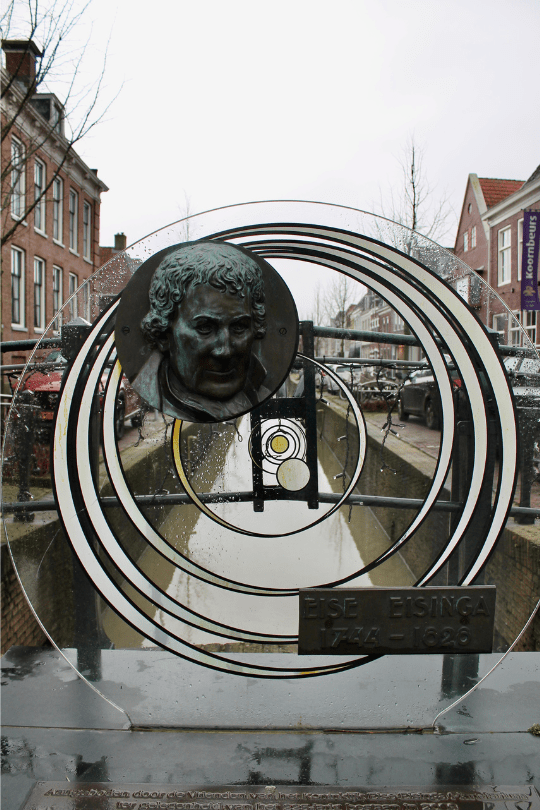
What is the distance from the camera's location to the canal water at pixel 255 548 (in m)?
2.30

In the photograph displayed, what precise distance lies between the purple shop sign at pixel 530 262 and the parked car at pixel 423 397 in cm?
245

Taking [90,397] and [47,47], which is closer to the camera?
[90,397]

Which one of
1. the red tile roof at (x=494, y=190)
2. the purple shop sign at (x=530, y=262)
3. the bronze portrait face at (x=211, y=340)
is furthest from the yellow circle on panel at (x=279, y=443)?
the red tile roof at (x=494, y=190)

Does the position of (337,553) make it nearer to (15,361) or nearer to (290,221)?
(290,221)

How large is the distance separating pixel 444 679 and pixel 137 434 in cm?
172

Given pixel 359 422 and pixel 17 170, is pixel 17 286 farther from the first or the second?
pixel 359 422

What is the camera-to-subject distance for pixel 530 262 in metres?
5.95

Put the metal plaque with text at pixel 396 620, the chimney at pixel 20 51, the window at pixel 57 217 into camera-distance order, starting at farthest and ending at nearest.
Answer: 1. the window at pixel 57 217
2. the chimney at pixel 20 51
3. the metal plaque with text at pixel 396 620

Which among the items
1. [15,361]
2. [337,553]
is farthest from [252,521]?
[15,361]

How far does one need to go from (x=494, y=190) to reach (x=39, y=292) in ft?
39.4

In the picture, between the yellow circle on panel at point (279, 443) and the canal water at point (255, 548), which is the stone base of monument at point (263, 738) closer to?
the canal water at point (255, 548)

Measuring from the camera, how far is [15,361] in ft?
39.2

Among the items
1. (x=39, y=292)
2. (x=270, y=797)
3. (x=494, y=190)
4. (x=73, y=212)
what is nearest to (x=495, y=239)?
(x=494, y=190)

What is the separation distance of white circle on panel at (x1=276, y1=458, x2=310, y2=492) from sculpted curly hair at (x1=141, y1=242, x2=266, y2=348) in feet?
Result: 2.03
